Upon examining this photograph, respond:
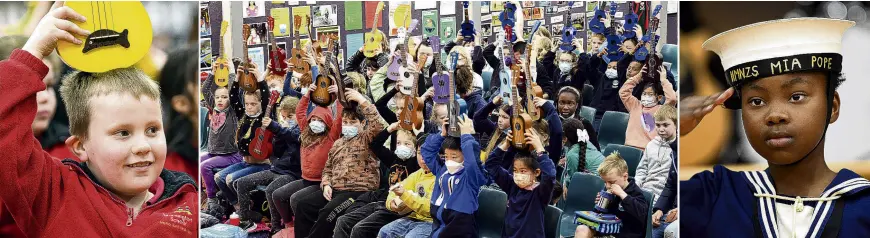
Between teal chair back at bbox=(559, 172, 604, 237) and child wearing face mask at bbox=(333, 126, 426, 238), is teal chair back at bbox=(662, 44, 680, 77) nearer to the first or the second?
teal chair back at bbox=(559, 172, 604, 237)

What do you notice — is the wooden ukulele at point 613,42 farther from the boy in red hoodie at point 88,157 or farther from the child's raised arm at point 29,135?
the child's raised arm at point 29,135

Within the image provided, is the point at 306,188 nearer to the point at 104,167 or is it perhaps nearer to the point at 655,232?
the point at 104,167

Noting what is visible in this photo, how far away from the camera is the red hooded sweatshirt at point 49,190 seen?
14.4 feet

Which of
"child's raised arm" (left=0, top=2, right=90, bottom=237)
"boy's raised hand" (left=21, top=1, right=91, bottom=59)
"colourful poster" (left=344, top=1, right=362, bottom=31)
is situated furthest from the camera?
"colourful poster" (left=344, top=1, right=362, bottom=31)

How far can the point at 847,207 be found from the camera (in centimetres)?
430

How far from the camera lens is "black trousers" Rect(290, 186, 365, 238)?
5082 millimetres

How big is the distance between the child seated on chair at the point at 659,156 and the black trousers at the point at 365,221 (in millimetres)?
1306

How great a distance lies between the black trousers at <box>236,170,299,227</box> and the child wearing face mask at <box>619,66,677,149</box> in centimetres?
184

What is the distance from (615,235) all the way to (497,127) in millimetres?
818

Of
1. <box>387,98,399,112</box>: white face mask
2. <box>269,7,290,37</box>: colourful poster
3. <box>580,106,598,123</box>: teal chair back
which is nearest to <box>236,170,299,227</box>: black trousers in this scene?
<box>387,98,399,112</box>: white face mask

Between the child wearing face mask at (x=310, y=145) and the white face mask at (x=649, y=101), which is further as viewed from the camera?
the child wearing face mask at (x=310, y=145)

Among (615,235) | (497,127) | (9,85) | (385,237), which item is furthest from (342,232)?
(9,85)

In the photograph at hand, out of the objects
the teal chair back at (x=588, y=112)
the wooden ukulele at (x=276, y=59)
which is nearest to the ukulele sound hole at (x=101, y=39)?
the wooden ukulele at (x=276, y=59)

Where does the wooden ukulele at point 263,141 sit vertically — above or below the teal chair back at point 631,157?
above
